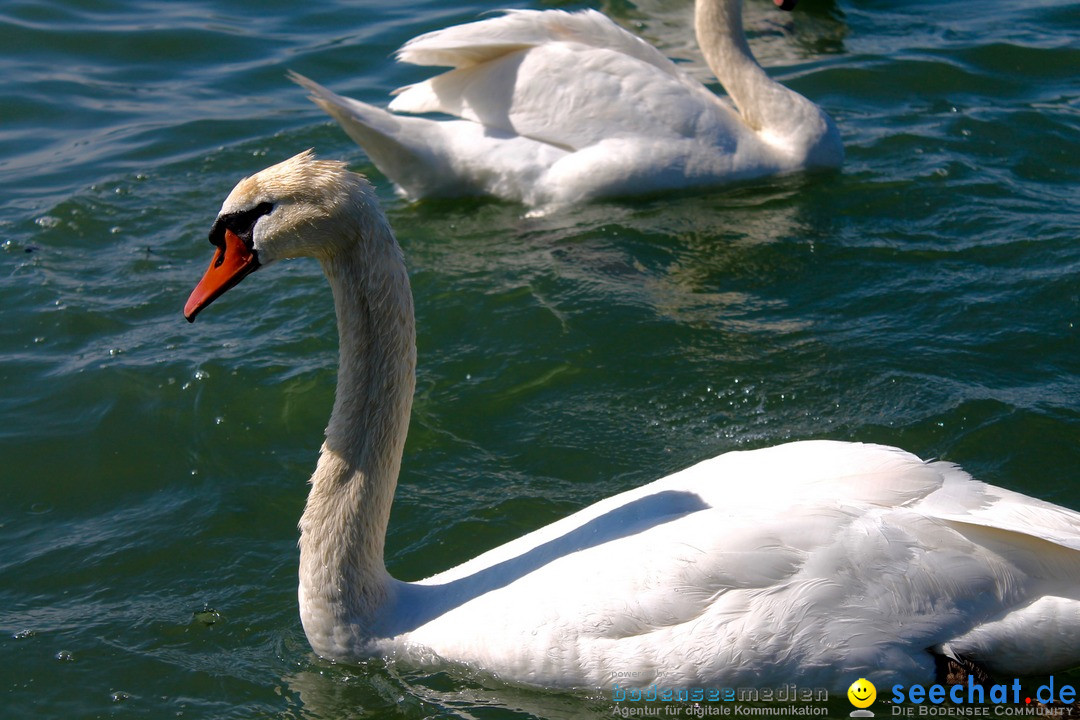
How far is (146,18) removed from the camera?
38.8 feet

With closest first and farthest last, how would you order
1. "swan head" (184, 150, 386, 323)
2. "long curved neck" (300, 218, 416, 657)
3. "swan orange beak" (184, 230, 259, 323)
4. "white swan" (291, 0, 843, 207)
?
"swan head" (184, 150, 386, 323) < "swan orange beak" (184, 230, 259, 323) < "long curved neck" (300, 218, 416, 657) < "white swan" (291, 0, 843, 207)

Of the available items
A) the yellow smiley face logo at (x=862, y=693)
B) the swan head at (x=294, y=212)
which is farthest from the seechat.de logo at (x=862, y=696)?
the swan head at (x=294, y=212)

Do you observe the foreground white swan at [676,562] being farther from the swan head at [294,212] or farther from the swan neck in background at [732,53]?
the swan neck in background at [732,53]

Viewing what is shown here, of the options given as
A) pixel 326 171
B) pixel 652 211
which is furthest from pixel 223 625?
pixel 652 211

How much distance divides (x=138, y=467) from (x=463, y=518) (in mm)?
1647

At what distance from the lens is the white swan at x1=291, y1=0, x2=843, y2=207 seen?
8.08 m

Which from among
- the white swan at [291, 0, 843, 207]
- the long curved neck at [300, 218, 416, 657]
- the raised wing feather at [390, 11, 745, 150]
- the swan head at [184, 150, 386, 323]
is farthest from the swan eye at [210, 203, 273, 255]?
the raised wing feather at [390, 11, 745, 150]

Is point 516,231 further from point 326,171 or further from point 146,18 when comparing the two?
point 146,18

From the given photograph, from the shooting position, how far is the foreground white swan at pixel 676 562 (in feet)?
12.4

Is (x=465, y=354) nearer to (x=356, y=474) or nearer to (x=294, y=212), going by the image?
(x=356, y=474)

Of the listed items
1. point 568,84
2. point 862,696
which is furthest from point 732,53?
point 862,696

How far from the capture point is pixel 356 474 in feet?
14.2

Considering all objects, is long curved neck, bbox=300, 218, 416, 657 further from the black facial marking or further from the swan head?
the black facial marking

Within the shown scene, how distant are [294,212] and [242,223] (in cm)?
20
